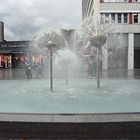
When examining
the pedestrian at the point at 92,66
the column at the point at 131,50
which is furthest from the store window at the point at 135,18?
the pedestrian at the point at 92,66

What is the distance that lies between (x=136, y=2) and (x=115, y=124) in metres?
51.1

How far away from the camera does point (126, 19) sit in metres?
54.7

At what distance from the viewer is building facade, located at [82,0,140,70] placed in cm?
5378

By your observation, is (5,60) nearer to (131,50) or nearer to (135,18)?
(131,50)

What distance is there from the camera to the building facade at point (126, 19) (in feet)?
176

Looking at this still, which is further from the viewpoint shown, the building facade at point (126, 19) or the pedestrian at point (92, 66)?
the building facade at point (126, 19)

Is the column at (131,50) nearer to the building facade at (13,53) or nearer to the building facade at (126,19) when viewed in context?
the building facade at (126,19)

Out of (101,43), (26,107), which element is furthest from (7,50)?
(26,107)

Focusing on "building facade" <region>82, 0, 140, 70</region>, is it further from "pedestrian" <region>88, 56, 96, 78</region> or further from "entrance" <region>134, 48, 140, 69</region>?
"pedestrian" <region>88, 56, 96, 78</region>

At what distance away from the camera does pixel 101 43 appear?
45.4 ft

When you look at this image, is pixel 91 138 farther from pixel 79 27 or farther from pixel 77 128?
pixel 79 27

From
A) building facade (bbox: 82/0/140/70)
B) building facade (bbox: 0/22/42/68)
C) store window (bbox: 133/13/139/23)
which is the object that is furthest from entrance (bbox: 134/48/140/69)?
building facade (bbox: 0/22/42/68)

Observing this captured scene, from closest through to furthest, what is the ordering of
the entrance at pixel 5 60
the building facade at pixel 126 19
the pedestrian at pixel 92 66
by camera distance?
the pedestrian at pixel 92 66 → the building facade at pixel 126 19 → the entrance at pixel 5 60

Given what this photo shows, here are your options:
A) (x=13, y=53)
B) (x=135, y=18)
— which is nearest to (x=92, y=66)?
(x=135, y=18)
